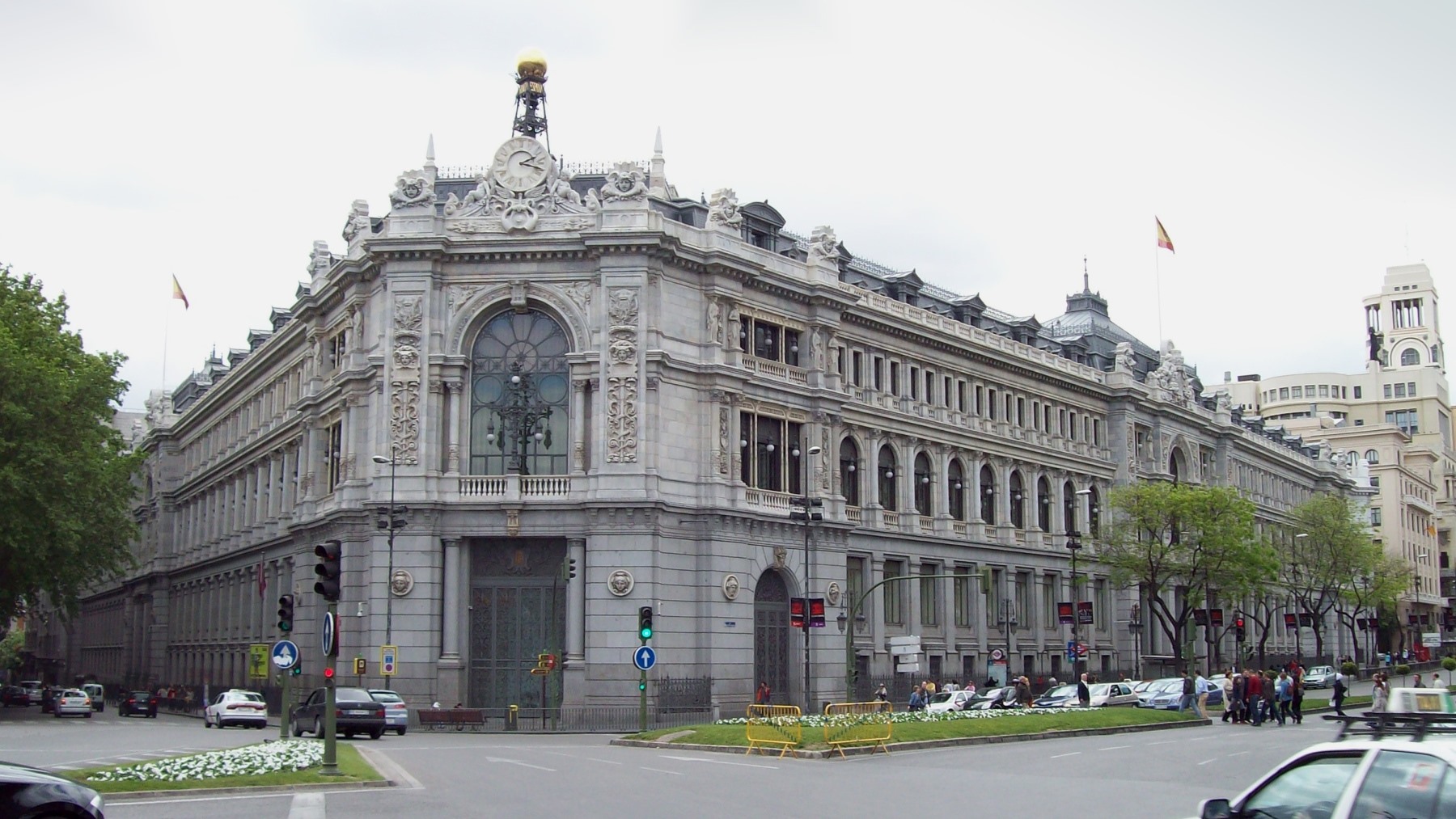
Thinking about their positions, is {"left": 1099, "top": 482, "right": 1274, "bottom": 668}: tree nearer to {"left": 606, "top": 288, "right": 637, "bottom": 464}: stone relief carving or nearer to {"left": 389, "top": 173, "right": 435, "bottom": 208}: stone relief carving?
{"left": 606, "top": 288, "right": 637, "bottom": 464}: stone relief carving

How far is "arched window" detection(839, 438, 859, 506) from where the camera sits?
2612 inches

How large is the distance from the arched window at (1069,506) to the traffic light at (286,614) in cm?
5569

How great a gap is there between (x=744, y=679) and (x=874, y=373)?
17.8 metres

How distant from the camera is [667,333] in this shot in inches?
2197

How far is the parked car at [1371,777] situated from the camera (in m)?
10.3

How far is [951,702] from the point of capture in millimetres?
54125

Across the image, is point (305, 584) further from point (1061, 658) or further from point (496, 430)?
point (1061, 658)

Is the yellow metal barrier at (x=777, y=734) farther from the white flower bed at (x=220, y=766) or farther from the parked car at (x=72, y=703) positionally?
the parked car at (x=72, y=703)

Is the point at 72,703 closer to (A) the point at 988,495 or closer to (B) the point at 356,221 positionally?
(B) the point at 356,221

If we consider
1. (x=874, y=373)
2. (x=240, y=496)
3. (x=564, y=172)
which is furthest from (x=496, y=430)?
(x=240, y=496)

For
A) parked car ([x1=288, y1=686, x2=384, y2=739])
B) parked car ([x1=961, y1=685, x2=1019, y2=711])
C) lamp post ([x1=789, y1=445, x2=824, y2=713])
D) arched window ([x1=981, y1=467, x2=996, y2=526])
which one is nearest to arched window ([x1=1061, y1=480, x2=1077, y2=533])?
arched window ([x1=981, y1=467, x2=996, y2=526])

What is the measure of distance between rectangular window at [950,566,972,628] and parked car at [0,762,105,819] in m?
60.6

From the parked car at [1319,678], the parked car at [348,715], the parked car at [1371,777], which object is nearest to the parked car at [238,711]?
the parked car at [348,715]

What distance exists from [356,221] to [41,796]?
47.4 meters
